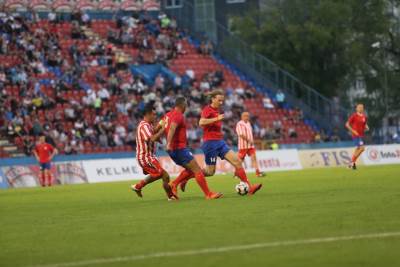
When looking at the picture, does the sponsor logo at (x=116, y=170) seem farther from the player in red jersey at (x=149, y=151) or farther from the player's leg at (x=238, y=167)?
the player's leg at (x=238, y=167)

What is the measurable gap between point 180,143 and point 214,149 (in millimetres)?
1486

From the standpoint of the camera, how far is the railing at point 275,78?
59250mm

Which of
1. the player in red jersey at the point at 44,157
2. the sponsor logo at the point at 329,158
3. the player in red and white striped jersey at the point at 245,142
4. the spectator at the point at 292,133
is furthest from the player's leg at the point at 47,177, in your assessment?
the spectator at the point at 292,133

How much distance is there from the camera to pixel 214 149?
872 inches

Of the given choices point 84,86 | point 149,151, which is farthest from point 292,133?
point 149,151

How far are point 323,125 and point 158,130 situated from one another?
39044 mm

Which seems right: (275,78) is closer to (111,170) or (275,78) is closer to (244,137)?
(111,170)

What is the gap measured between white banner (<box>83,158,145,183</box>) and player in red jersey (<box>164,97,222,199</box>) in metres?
20.1

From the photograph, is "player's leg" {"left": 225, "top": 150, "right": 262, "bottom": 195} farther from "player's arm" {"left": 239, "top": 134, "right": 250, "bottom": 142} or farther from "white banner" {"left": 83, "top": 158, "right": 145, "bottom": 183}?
"white banner" {"left": 83, "top": 158, "right": 145, "bottom": 183}

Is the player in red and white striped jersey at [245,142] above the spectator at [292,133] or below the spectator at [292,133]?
above

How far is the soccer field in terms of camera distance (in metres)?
10.6

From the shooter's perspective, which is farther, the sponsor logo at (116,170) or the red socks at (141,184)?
the sponsor logo at (116,170)

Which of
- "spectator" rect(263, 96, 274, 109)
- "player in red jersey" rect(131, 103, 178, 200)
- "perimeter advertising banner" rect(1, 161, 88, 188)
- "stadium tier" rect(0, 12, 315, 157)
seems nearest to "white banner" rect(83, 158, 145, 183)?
"perimeter advertising banner" rect(1, 161, 88, 188)

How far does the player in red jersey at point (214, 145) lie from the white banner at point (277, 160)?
22.9 m
